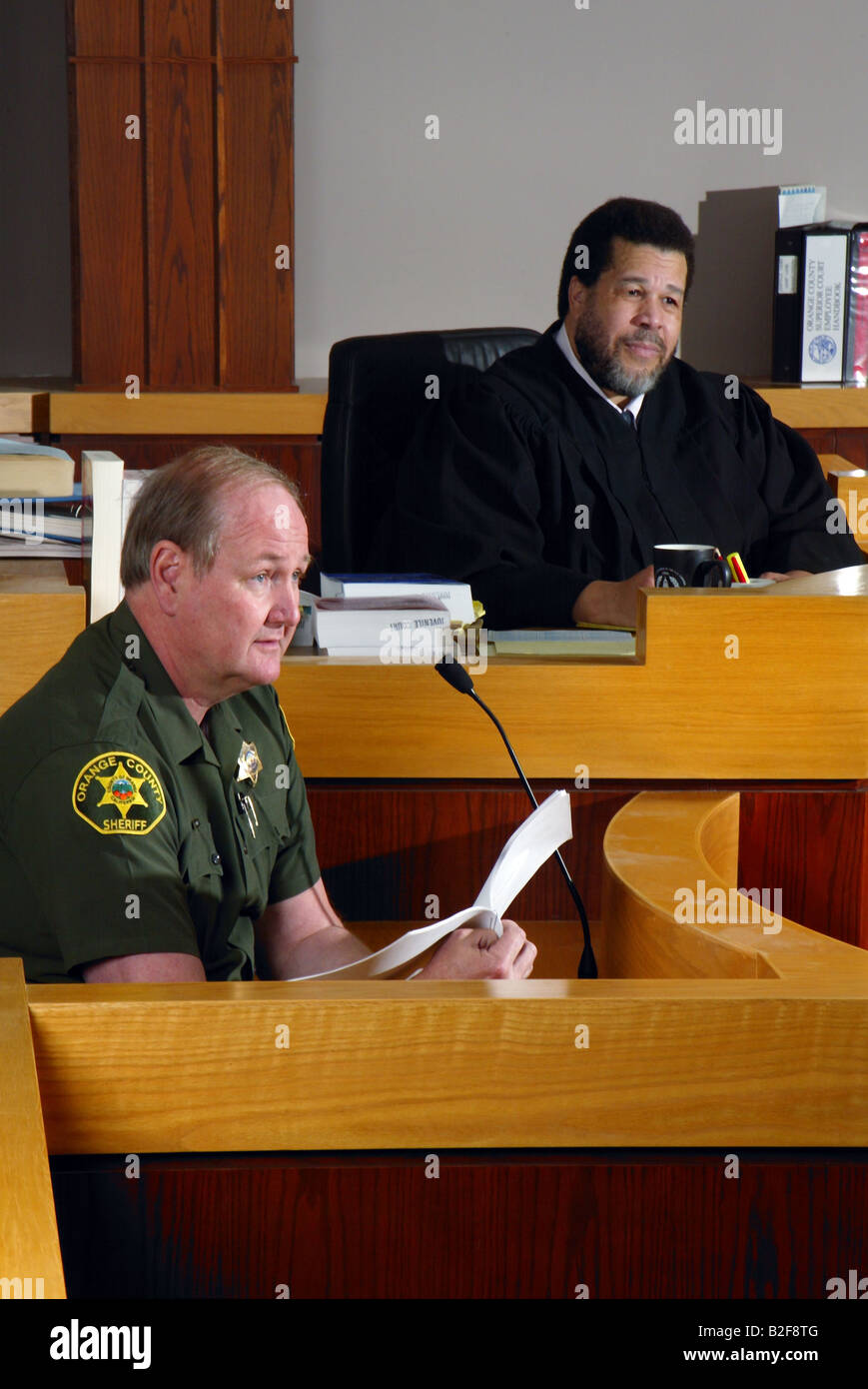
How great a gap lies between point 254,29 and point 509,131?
0.72 meters

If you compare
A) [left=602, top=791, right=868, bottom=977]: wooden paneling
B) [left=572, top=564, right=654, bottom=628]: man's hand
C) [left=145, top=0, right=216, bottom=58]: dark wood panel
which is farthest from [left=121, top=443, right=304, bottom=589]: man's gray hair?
[left=145, top=0, right=216, bottom=58]: dark wood panel

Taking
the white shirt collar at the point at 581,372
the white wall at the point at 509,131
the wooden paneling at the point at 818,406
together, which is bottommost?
the wooden paneling at the point at 818,406

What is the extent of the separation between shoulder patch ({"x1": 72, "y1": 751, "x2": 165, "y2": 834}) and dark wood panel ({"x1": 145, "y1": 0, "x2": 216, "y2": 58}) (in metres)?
2.77

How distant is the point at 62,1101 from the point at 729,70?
3.72m

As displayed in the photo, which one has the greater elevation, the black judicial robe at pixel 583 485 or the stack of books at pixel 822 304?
the stack of books at pixel 822 304

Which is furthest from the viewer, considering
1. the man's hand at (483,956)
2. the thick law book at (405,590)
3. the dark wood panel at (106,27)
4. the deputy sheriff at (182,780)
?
the dark wood panel at (106,27)

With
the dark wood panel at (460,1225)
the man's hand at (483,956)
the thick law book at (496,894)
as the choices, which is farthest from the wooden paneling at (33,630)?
the dark wood panel at (460,1225)

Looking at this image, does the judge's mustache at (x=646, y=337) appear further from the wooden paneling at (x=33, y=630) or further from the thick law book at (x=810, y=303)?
the thick law book at (x=810, y=303)

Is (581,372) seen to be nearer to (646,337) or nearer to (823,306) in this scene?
(646,337)

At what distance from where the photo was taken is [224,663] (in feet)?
4.83

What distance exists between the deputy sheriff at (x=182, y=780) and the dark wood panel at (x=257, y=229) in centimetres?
230

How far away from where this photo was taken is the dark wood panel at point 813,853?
187 centimetres

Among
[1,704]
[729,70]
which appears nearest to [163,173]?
[729,70]
